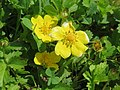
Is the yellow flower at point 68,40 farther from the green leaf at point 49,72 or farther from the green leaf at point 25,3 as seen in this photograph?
the green leaf at point 25,3

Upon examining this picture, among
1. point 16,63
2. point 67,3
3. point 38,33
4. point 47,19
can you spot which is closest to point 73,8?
point 67,3

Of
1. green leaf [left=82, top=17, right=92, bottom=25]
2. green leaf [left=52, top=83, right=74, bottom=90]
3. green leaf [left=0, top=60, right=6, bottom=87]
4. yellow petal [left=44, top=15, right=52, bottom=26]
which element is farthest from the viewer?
green leaf [left=82, top=17, right=92, bottom=25]

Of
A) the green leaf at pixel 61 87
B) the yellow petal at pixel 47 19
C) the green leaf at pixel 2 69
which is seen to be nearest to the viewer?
the green leaf at pixel 2 69

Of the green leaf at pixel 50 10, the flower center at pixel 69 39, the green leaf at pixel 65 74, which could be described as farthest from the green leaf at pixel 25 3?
the green leaf at pixel 65 74

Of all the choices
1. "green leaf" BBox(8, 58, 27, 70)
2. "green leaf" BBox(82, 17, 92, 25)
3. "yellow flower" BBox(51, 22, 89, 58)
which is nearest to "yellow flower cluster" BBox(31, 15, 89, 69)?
"yellow flower" BBox(51, 22, 89, 58)

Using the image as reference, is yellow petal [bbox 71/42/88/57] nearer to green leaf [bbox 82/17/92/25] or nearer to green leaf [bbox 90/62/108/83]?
green leaf [bbox 90/62/108/83]

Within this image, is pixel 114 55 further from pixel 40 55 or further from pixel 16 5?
pixel 16 5

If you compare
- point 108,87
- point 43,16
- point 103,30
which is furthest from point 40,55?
point 103,30
